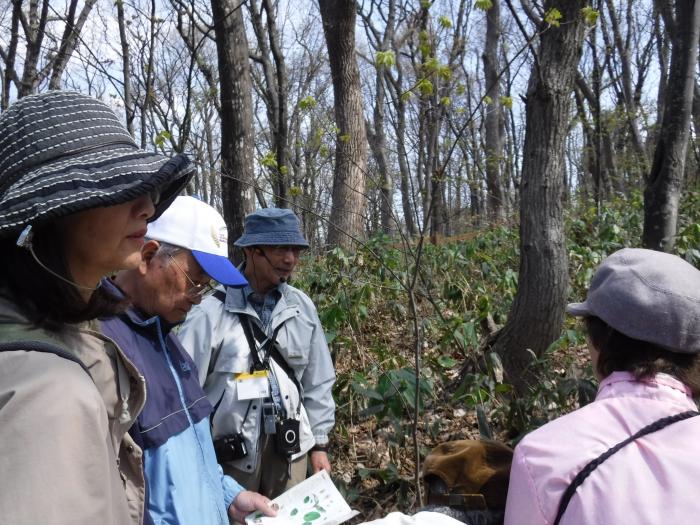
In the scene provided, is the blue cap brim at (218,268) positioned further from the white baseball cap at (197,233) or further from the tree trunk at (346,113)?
the tree trunk at (346,113)

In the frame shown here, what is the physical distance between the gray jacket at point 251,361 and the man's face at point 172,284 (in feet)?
2.30

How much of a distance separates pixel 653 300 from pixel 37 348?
1.21m

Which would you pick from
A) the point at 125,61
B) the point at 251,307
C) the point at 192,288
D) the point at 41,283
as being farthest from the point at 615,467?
the point at 125,61

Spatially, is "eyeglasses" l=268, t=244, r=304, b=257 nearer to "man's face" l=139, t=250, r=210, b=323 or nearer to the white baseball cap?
the white baseball cap

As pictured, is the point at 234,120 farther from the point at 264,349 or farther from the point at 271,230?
the point at 264,349

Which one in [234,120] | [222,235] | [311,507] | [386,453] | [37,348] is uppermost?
[234,120]

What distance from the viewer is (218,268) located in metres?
1.90

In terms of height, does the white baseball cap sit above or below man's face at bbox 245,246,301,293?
above

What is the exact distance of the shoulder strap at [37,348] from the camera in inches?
31.2

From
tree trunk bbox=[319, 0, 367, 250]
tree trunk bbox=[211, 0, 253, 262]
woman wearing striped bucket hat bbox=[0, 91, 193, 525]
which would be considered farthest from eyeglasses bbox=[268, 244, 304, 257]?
tree trunk bbox=[319, 0, 367, 250]

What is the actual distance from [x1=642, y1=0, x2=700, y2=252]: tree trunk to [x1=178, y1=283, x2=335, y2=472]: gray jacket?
7.85 ft

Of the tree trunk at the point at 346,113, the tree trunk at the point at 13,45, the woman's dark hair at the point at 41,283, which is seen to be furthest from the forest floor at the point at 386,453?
the tree trunk at the point at 13,45

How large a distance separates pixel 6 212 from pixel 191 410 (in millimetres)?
885

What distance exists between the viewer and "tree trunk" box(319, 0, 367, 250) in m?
6.87
